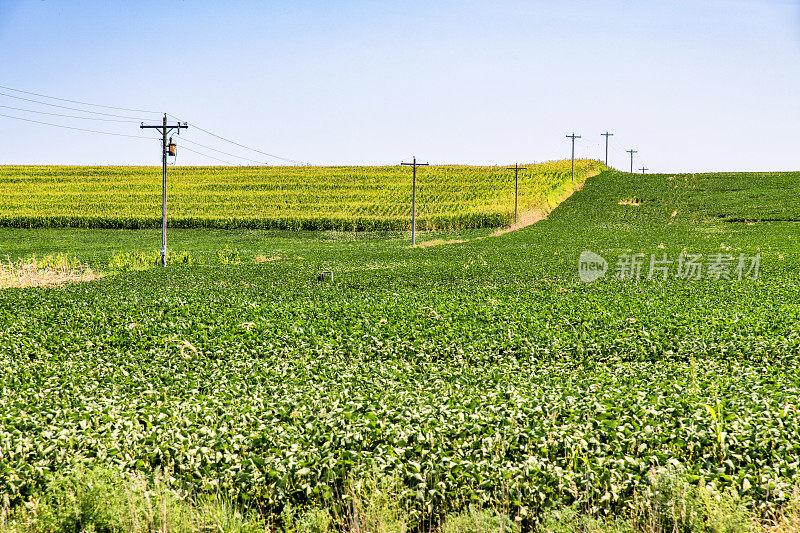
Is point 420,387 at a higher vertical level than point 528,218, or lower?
lower

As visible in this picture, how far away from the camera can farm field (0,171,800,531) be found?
8.38 metres

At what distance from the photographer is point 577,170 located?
102812 millimetres

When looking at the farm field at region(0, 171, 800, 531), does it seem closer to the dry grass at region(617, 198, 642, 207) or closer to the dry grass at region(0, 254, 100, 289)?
the dry grass at region(0, 254, 100, 289)

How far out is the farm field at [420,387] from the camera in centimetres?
838

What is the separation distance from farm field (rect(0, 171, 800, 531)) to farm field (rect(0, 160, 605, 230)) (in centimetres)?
4228

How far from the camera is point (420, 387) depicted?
12781 millimetres

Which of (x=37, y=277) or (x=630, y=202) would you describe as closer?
(x=37, y=277)

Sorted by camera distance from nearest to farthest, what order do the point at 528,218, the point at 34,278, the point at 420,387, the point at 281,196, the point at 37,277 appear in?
the point at 420,387 → the point at 34,278 → the point at 37,277 → the point at 528,218 → the point at 281,196

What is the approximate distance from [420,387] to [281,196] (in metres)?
78.7

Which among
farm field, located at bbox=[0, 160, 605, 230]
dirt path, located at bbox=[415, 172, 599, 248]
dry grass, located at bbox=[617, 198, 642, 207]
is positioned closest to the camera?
dirt path, located at bbox=[415, 172, 599, 248]

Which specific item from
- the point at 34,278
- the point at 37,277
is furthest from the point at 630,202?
the point at 34,278

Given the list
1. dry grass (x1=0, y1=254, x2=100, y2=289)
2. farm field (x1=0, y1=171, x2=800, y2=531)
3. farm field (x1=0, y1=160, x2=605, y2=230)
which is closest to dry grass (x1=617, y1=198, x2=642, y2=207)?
farm field (x1=0, y1=160, x2=605, y2=230)

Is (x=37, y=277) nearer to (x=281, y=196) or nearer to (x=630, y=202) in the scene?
(x=281, y=196)

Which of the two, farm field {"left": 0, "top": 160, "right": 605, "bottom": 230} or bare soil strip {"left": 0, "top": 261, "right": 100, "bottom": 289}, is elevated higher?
farm field {"left": 0, "top": 160, "right": 605, "bottom": 230}
